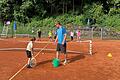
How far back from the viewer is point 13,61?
53.5 feet

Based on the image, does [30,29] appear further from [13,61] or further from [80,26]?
[13,61]

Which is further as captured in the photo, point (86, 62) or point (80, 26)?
point (80, 26)

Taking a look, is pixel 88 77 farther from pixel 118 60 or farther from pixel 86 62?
pixel 118 60

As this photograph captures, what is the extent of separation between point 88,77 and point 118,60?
16.2 ft

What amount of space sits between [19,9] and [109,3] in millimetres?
13423

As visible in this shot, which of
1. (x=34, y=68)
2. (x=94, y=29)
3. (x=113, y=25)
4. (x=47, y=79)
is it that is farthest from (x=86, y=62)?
(x=113, y=25)

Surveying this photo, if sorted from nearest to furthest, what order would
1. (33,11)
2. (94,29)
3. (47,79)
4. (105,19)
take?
(47,79)
(94,29)
(105,19)
(33,11)

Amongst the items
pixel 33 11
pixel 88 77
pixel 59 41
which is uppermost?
pixel 33 11

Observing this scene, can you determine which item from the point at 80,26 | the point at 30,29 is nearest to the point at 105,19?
the point at 80,26

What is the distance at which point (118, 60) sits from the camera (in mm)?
17422

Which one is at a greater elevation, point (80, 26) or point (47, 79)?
point (80, 26)

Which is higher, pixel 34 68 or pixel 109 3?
pixel 109 3

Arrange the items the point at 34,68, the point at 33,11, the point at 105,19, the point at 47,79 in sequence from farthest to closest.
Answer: the point at 33,11 < the point at 105,19 < the point at 34,68 < the point at 47,79

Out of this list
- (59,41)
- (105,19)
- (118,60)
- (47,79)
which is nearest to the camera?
(47,79)
